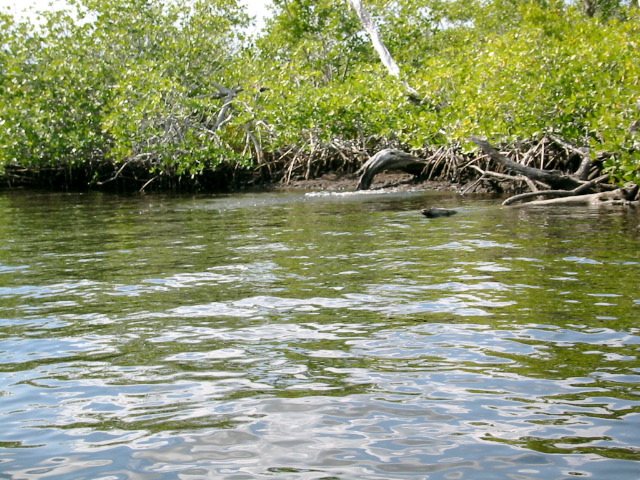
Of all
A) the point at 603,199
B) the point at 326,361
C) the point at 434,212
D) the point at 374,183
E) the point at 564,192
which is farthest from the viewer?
the point at 374,183

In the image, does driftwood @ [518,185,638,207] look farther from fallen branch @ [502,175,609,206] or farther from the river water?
the river water

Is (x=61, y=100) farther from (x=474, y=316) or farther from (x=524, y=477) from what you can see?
(x=524, y=477)

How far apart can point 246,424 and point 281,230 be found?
721cm

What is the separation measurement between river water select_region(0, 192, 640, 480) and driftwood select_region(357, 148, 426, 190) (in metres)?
9.18

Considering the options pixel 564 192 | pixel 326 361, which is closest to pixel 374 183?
pixel 564 192

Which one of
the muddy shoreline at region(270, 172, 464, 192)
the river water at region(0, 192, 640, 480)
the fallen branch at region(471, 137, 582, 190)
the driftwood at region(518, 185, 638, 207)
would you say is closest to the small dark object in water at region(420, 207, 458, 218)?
the driftwood at region(518, 185, 638, 207)

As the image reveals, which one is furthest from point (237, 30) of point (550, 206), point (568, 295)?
Result: point (568, 295)

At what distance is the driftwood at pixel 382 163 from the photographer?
1761cm

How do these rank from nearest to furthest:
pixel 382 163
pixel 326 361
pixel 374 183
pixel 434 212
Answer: pixel 326 361 → pixel 434 212 → pixel 382 163 → pixel 374 183

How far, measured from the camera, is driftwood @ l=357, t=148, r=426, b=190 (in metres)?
17.6

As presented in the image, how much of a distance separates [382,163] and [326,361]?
1388cm

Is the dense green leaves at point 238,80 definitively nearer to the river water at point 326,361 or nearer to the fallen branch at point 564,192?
the fallen branch at point 564,192

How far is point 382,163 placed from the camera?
1766 cm

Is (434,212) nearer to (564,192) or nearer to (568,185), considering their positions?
(564,192)
